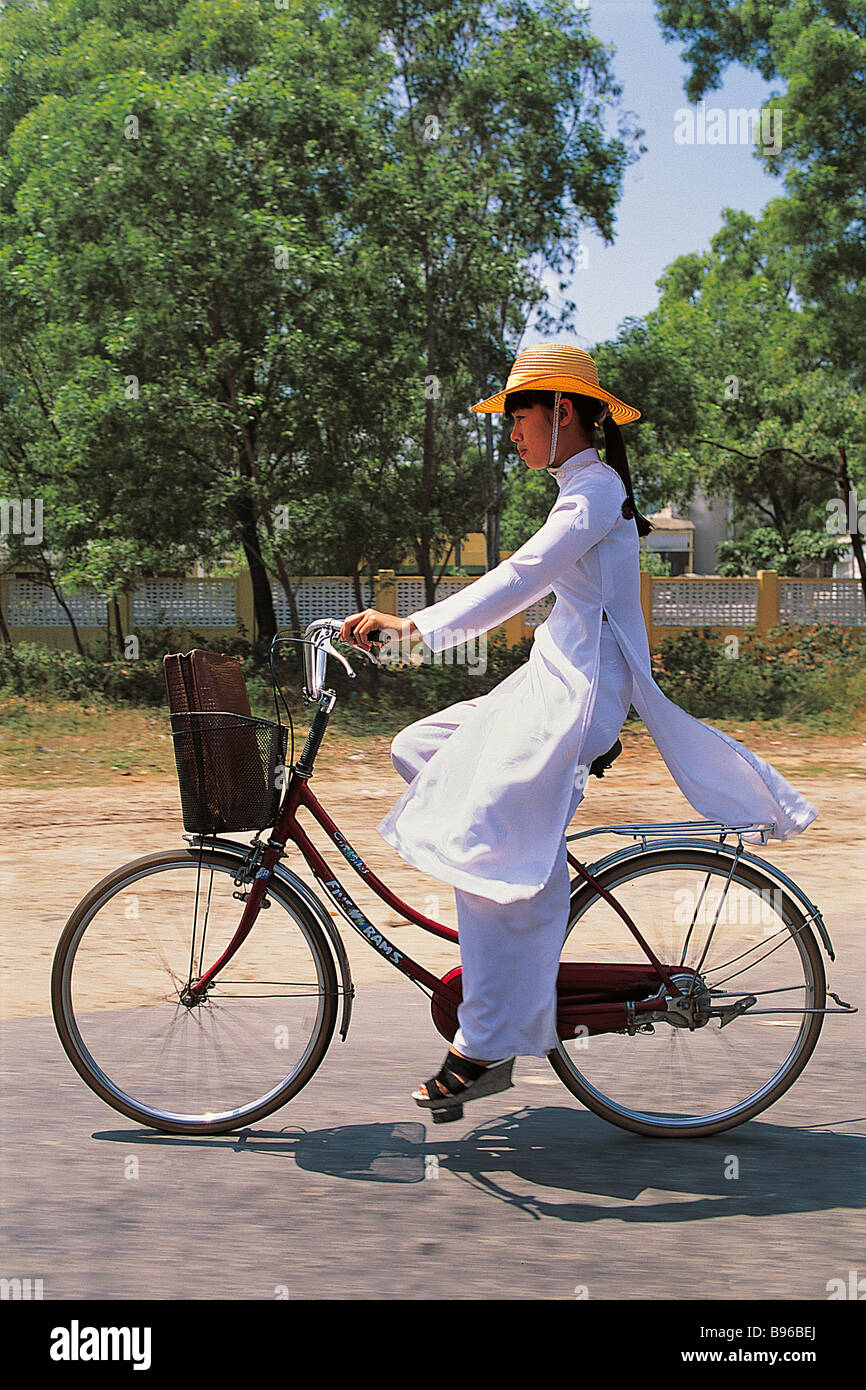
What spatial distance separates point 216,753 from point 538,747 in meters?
0.81

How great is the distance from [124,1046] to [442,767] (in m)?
1.16

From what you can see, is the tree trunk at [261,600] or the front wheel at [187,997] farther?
the tree trunk at [261,600]

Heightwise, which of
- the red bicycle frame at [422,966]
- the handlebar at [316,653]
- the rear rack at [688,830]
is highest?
the handlebar at [316,653]

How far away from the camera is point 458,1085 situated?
353cm

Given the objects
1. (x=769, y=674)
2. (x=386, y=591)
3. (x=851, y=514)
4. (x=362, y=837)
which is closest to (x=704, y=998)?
(x=362, y=837)

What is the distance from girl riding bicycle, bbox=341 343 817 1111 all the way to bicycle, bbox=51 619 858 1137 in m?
0.14

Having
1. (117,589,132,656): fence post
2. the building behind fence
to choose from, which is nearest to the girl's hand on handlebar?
the building behind fence

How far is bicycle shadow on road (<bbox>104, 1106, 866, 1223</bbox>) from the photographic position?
3.27 m

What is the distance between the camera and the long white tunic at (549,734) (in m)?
3.42

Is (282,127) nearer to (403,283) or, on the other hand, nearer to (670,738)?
(403,283)

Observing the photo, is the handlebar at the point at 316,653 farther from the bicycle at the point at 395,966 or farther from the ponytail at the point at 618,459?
the ponytail at the point at 618,459

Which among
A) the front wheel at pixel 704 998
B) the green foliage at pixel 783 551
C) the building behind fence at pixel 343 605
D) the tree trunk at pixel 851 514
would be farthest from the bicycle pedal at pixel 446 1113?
the green foliage at pixel 783 551

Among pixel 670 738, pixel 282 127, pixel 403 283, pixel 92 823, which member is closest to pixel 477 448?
pixel 403 283

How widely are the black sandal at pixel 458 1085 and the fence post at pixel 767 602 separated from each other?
18.3 meters
